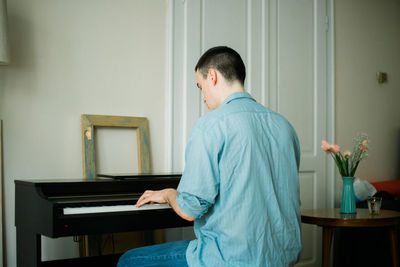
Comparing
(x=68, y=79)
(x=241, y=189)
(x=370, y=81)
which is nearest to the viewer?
(x=241, y=189)

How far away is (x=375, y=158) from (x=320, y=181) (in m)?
0.83

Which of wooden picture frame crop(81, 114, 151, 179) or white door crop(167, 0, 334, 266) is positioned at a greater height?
white door crop(167, 0, 334, 266)

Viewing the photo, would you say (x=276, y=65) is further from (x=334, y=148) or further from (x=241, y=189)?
(x=241, y=189)

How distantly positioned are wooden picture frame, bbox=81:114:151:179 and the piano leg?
22.4 inches

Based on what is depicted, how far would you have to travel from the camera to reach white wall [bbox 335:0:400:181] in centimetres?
399

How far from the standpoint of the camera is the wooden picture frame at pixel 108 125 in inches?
101

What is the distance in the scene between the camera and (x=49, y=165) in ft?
8.32

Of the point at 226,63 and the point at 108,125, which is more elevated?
the point at 226,63

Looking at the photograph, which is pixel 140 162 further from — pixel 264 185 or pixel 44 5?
pixel 264 185

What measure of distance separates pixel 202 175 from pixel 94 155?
135 cm

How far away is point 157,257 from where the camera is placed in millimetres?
1674

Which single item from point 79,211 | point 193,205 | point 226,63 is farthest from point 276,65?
point 193,205

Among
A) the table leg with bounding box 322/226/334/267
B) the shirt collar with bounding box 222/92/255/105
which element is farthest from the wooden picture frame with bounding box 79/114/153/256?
the shirt collar with bounding box 222/92/255/105

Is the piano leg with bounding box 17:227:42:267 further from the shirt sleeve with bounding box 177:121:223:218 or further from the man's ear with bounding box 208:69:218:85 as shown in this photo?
the man's ear with bounding box 208:69:218:85
